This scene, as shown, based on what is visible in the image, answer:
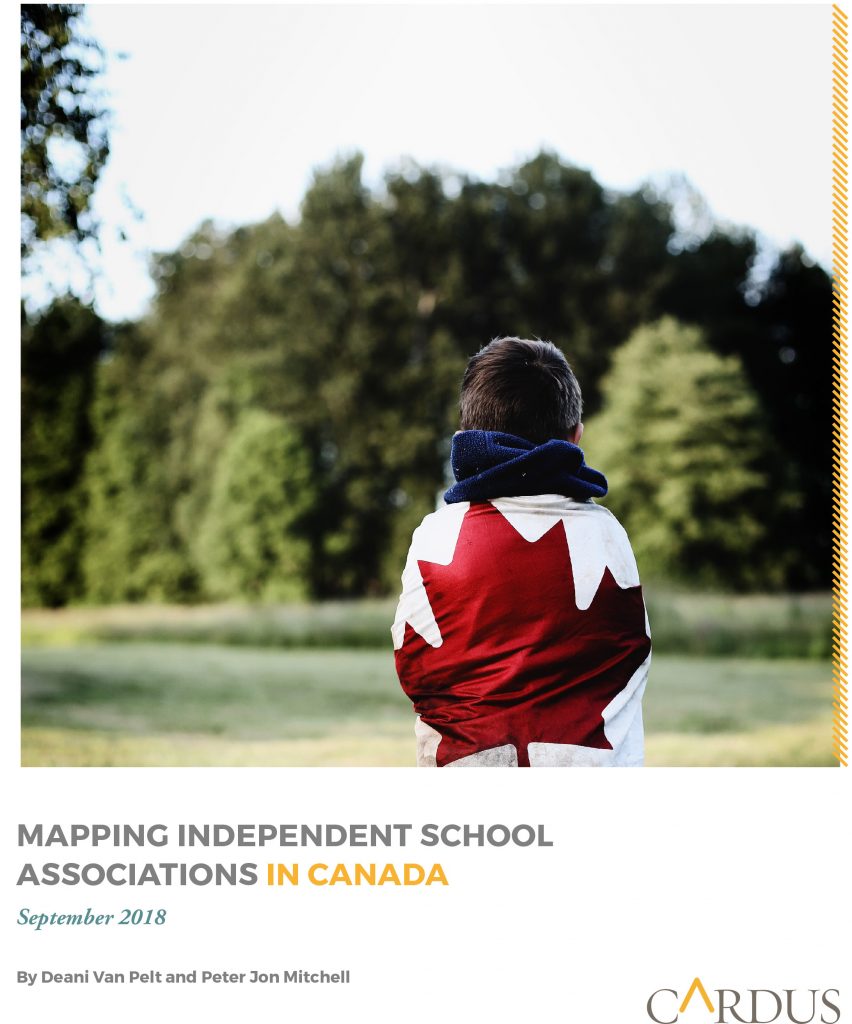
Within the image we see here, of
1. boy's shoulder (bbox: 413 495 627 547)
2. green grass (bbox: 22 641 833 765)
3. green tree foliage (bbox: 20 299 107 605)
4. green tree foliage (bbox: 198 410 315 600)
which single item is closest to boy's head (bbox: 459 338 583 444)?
boy's shoulder (bbox: 413 495 627 547)

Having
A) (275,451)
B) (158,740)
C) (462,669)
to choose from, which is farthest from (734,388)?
(462,669)

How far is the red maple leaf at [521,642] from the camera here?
155 cm

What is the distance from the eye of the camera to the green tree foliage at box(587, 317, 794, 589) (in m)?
7.01

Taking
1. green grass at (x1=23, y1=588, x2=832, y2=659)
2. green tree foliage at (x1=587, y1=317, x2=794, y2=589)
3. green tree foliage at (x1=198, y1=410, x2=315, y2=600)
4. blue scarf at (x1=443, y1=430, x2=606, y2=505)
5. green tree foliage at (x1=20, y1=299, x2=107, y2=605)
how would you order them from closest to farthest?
blue scarf at (x1=443, y1=430, x2=606, y2=505)
green tree foliage at (x1=587, y1=317, x2=794, y2=589)
green grass at (x1=23, y1=588, x2=832, y2=659)
green tree foliage at (x1=20, y1=299, x2=107, y2=605)
green tree foliage at (x1=198, y1=410, x2=315, y2=600)

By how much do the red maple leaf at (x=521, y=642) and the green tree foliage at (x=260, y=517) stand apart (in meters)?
6.19

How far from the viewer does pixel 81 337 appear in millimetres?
7434

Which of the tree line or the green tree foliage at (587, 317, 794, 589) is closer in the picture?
the green tree foliage at (587, 317, 794, 589)

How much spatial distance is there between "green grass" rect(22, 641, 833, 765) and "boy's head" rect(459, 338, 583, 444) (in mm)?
4661

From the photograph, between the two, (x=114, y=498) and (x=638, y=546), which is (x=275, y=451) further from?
(x=638, y=546)

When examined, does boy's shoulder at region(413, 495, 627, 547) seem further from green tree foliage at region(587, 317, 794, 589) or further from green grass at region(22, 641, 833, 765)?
green tree foliage at region(587, 317, 794, 589)

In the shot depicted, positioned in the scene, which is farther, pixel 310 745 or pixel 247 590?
pixel 247 590
